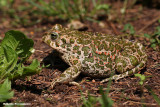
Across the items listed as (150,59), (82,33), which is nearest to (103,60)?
(82,33)

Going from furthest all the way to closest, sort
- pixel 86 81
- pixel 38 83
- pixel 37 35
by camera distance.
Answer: pixel 37 35
pixel 86 81
pixel 38 83

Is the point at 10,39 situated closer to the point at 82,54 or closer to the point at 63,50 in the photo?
the point at 63,50

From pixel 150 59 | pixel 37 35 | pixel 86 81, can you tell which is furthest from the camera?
pixel 37 35

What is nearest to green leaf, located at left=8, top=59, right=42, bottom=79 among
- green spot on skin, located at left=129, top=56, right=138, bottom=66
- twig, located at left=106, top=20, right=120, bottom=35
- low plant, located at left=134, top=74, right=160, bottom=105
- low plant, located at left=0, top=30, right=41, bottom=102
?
low plant, located at left=0, top=30, right=41, bottom=102

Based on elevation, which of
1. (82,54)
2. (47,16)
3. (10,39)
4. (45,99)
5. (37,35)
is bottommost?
(45,99)

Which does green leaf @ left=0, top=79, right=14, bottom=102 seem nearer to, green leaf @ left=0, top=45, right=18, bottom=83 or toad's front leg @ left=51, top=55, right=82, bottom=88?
green leaf @ left=0, top=45, right=18, bottom=83

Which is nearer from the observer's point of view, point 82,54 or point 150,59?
point 82,54

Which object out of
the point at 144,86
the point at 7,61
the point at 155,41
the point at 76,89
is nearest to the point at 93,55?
the point at 76,89
